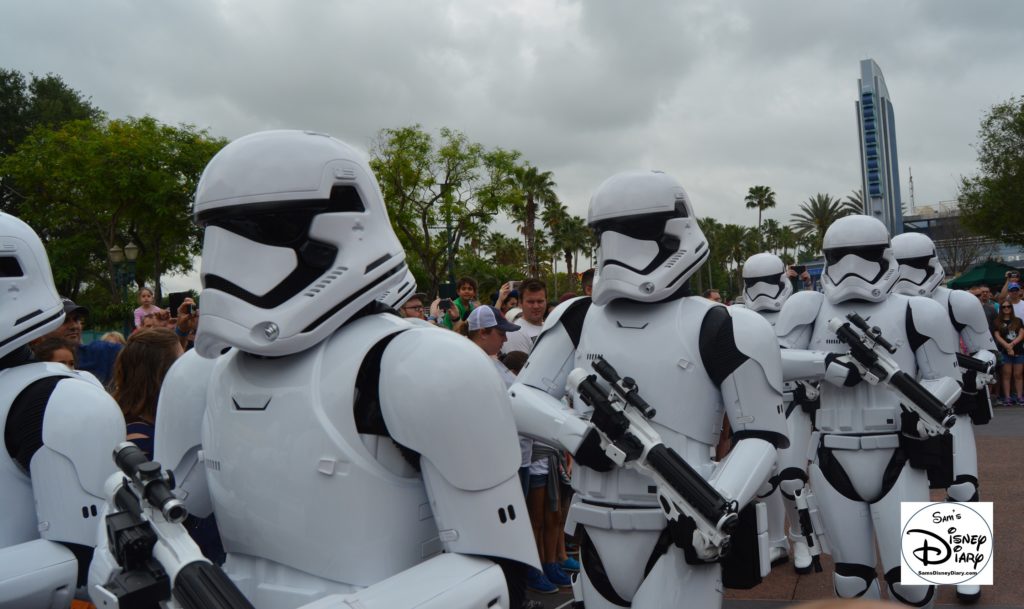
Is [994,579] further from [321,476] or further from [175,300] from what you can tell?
[175,300]

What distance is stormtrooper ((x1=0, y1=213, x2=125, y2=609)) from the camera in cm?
231

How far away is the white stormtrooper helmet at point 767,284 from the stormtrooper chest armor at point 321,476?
6.28 meters

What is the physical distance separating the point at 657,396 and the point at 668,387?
0.05 m

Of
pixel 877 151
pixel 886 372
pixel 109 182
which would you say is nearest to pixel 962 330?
pixel 886 372

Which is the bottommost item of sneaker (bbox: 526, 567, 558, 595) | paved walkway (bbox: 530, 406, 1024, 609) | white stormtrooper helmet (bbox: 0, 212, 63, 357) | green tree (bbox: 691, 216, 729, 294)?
paved walkway (bbox: 530, 406, 1024, 609)

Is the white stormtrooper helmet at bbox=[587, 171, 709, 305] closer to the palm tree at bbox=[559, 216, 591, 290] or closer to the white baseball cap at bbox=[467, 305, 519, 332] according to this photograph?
the white baseball cap at bbox=[467, 305, 519, 332]

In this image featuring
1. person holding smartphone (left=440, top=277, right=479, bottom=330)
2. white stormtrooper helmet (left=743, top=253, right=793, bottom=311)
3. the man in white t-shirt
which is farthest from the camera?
person holding smartphone (left=440, top=277, right=479, bottom=330)

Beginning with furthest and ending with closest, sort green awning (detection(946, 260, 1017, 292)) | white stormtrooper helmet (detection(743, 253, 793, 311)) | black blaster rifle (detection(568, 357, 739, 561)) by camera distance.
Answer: green awning (detection(946, 260, 1017, 292)) → white stormtrooper helmet (detection(743, 253, 793, 311)) → black blaster rifle (detection(568, 357, 739, 561))

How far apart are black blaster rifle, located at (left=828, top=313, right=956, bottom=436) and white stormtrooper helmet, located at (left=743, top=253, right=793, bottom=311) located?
2.85 metres

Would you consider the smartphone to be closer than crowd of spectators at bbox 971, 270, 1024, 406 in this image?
Yes

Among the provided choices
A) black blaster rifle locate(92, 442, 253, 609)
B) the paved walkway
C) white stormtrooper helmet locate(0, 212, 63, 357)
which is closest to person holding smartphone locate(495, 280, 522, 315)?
the paved walkway

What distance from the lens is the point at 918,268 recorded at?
6.36m

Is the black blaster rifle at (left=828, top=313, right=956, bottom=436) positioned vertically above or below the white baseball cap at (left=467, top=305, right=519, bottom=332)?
below

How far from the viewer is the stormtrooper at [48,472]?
7.58ft
